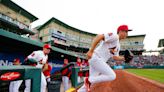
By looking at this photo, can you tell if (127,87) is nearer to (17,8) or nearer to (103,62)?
(103,62)

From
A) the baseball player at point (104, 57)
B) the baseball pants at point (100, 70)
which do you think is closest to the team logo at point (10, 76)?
the baseball player at point (104, 57)

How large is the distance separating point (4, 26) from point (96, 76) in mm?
23165

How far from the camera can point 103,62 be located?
3699mm

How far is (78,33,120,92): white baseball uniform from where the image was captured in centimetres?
363

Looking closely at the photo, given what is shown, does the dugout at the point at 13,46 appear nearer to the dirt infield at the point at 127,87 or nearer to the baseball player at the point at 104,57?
the dirt infield at the point at 127,87

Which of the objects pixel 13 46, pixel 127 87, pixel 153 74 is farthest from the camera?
pixel 153 74

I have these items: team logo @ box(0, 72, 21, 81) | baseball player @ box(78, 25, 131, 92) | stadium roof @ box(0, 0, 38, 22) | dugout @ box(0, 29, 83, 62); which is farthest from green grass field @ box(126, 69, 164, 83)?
stadium roof @ box(0, 0, 38, 22)

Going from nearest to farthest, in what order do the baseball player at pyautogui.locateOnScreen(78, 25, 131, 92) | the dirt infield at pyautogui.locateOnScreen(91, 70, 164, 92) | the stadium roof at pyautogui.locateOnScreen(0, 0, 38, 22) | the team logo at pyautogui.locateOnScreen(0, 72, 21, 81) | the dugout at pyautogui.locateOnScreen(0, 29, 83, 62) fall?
the team logo at pyautogui.locateOnScreen(0, 72, 21, 81)
the baseball player at pyautogui.locateOnScreen(78, 25, 131, 92)
the dirt infield at pyautogui.locateOnScreen(91, 70, 164, 92)
the dugout at pyautogui.locateOnScreen(0, 29, 83, 62)
the stadium roof at pyautogui.locateOnScreen(0, 0, 38, 22)

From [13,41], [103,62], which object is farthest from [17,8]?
[103,62]

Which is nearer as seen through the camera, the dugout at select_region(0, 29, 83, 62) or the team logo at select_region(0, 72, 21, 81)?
the team logo at select_region(0, 72, 21, 81)

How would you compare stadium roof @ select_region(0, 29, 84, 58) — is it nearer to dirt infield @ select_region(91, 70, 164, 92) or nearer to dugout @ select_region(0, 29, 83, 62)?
dugout @ select_region(0, 29, 83, 62)

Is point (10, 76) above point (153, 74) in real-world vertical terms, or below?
above

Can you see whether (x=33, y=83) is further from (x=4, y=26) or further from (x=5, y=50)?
(x=4, y=26)

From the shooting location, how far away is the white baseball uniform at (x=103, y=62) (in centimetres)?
363
